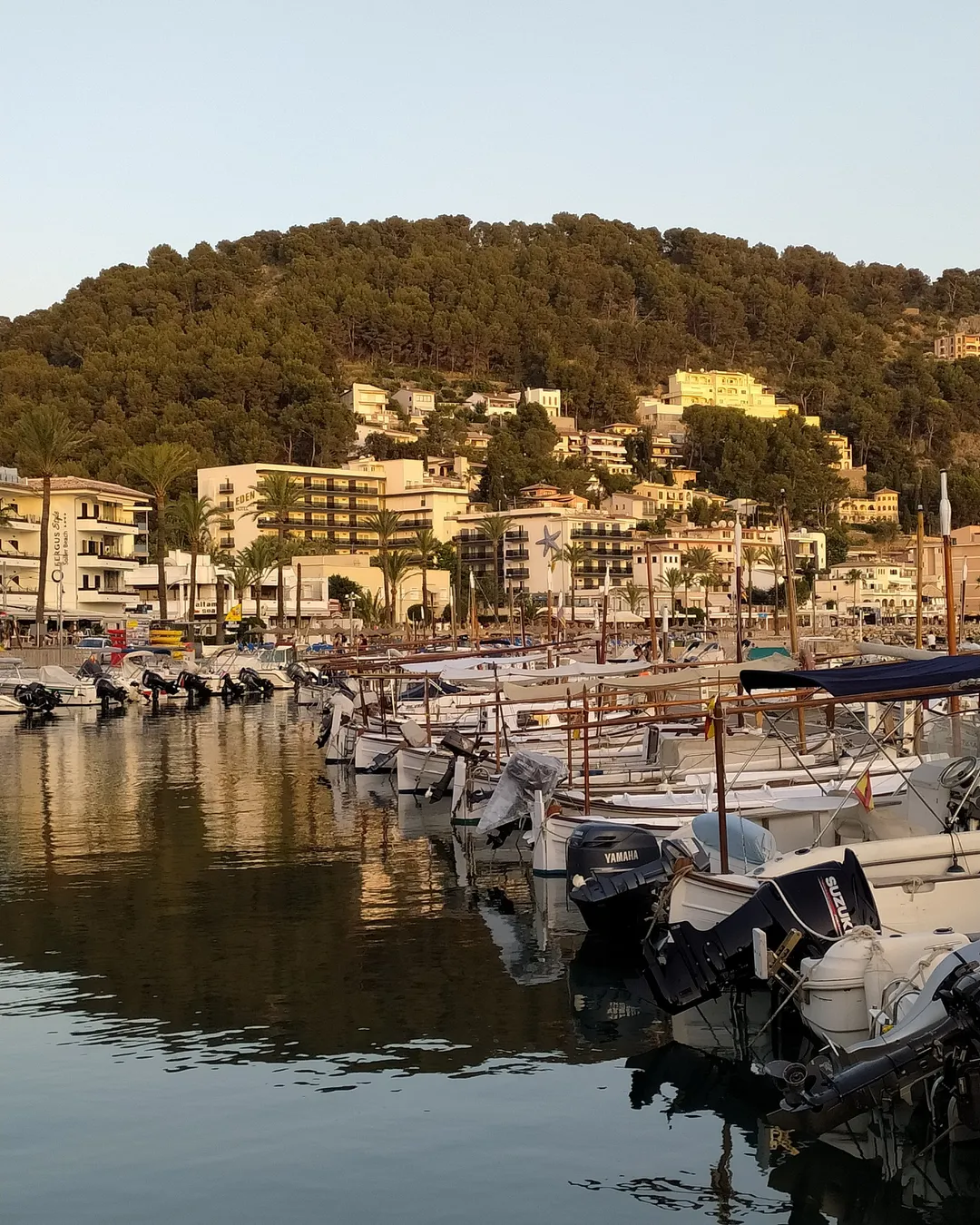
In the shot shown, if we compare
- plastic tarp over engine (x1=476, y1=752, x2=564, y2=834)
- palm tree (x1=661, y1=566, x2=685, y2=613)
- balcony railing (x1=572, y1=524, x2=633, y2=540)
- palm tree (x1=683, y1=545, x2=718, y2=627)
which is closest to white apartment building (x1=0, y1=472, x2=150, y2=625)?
palm tree (x1=661, y1=566, x2=685, y2=613)

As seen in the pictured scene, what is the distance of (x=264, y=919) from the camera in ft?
71.5

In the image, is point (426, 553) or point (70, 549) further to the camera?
point (426, 553)

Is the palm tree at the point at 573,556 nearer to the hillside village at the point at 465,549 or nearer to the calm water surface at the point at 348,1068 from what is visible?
the hillside village at the point at 465,549

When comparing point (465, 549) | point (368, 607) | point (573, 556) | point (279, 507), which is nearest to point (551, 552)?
point (573, 556)

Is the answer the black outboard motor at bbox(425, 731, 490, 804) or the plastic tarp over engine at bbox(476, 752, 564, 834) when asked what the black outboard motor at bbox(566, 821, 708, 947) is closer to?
the plastic tarp over engine at bbox(476, 752, 564, 834)

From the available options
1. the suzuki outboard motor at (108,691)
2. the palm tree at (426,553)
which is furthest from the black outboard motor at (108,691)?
the palm tree at (426,553)

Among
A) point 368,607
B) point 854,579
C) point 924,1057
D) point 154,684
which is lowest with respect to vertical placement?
point 154,684

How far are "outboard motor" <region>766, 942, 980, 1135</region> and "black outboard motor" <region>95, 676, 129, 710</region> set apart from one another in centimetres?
6089

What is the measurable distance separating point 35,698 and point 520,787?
46283 millimetres

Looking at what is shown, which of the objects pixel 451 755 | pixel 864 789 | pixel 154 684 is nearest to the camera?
pixel 864 789

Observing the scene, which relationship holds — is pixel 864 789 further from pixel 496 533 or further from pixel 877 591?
pixel 877 591

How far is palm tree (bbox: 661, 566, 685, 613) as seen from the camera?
13838 centimetres

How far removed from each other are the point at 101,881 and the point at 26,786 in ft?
48.3

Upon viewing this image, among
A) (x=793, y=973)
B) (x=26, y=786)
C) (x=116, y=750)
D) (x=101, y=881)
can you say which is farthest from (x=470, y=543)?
(x=793, y=973)
